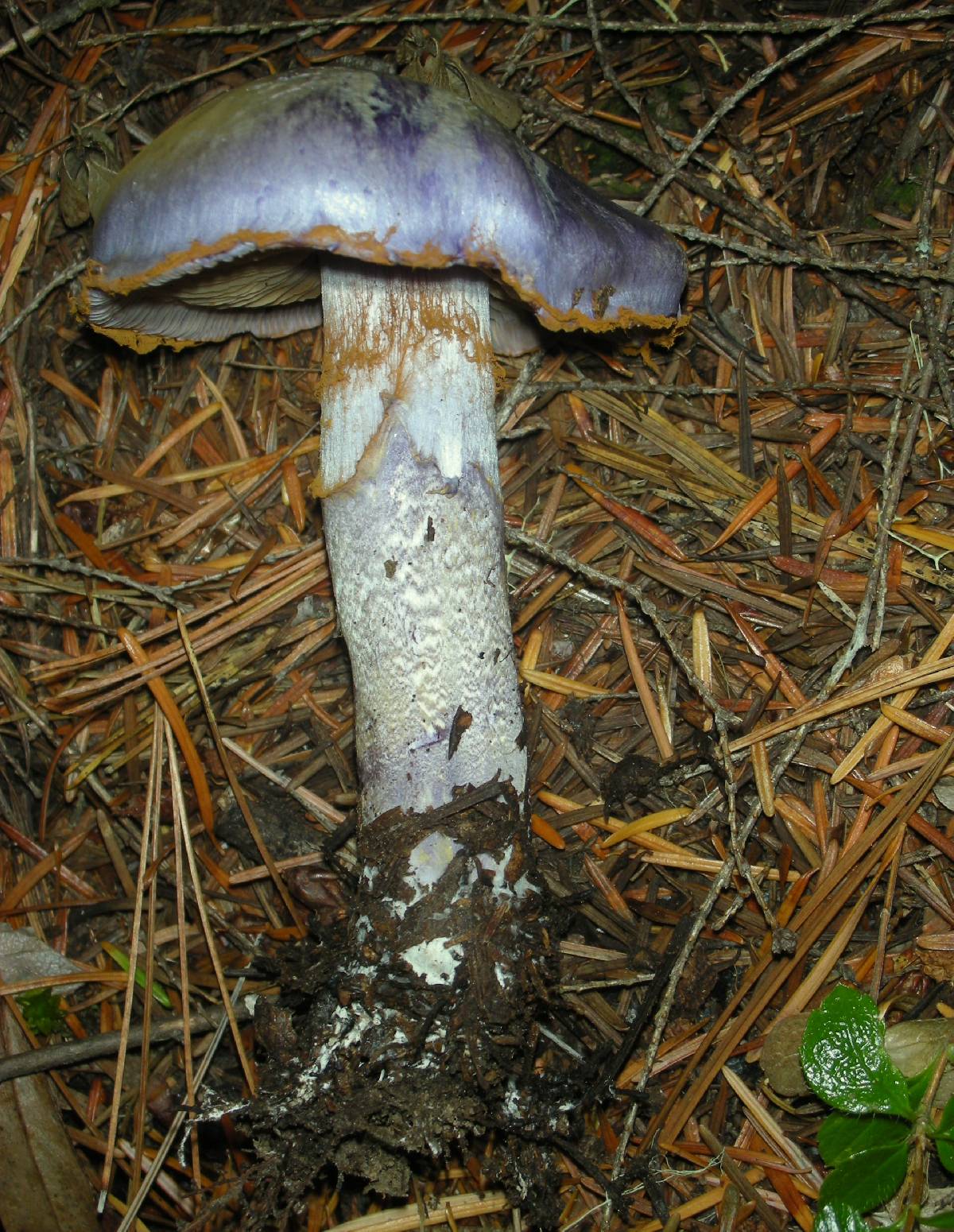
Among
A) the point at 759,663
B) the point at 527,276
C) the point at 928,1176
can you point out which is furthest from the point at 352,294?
the point at 928,1176

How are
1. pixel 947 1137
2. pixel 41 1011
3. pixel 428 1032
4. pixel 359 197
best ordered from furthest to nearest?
pixel 41 1011 → pixel 428 1032 → pixel 947 1137 → pixel 359 197

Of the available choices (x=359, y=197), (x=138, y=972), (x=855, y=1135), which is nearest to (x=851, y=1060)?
(x=855, y=1135)

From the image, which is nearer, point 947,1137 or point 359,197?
point 359,197

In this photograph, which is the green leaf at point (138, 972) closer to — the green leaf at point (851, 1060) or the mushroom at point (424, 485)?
the mushroom at point (424, 485)

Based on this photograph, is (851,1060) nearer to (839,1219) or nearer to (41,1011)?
(839,1219)

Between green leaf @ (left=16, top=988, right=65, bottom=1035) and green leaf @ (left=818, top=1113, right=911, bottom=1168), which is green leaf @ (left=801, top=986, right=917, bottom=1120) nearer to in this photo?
green leaf @ (left=818, top=1113, right=911, bottom=1168)

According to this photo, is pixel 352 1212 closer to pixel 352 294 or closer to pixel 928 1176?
pixel 928 1176
